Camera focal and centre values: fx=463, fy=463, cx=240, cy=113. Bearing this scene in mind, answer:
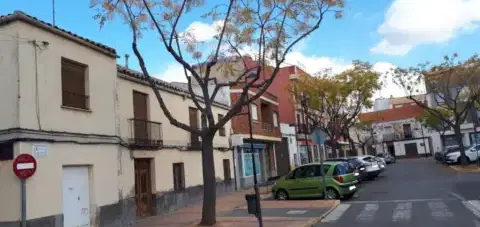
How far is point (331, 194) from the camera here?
18.0m

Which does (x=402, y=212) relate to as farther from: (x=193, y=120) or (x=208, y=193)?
(x=193, y=120)

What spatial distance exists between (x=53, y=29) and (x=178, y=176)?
28.6 ft

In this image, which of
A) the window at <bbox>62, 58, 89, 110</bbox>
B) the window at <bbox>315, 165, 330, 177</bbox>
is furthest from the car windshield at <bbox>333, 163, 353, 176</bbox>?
the window at <bbox>62, 58, 89, 110</bbox>

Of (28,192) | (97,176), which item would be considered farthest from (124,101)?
(28,192)

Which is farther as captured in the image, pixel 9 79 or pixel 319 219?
pixel 319 219

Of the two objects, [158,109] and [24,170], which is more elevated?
[158,109]

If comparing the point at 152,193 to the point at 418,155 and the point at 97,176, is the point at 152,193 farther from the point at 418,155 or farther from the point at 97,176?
the point at 418,155

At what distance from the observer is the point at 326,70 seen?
3659 cm

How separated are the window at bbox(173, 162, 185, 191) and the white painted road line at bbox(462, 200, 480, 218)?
33.8ft

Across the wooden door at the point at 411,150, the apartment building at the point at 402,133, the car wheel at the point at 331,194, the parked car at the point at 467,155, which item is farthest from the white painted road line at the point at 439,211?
the wooden door at the point at 411,150

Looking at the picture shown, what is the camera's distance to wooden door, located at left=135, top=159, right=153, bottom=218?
1578cm

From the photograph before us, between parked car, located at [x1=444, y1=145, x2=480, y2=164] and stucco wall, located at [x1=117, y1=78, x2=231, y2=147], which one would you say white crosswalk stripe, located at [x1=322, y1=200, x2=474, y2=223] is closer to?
stucco wall, located at [x1=117, y1=78, x2=231, y2=147]

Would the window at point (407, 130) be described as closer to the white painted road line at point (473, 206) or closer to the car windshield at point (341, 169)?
the car windshield at point (341, 169)

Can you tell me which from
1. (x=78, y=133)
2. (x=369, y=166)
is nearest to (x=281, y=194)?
(x=78, y=133)
